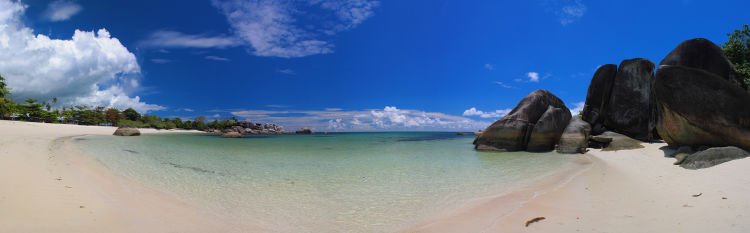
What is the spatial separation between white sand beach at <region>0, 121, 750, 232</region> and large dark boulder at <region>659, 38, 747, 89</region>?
7.77 m

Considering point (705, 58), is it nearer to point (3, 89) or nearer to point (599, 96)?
point (599, 96)

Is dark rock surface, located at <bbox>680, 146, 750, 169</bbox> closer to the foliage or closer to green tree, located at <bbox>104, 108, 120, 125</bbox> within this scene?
the foliage

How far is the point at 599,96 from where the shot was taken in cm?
2097

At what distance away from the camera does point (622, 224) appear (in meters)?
4.06

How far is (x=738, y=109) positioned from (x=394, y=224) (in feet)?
40.8

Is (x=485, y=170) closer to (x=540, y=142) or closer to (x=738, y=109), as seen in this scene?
(x=738, y=109)

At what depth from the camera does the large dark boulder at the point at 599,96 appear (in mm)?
20236

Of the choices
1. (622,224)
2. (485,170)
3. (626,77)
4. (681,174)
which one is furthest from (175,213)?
(626,77)

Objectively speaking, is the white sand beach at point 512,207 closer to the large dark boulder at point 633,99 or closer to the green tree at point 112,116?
the large dark boulder at point 633,99

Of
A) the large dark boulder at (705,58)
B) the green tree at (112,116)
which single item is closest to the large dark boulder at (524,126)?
the large dark boulder at (705,58)

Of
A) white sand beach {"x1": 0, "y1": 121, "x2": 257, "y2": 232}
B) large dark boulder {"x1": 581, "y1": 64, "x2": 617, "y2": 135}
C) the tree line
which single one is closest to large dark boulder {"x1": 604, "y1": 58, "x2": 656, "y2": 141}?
large dark boulder {"x1": 581, "y1": 64, "x2": 617, "y2": 135}

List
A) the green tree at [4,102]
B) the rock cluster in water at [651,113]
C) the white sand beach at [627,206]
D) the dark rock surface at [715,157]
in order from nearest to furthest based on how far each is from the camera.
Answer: the white sand beach at [627,206], the dark rock surface at [715,157], the rock cluster in water at [651,113], the green tree at [4,102]

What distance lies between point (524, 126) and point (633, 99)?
266 inches

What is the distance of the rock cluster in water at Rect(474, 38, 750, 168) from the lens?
9.65 meters
